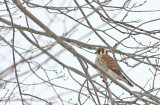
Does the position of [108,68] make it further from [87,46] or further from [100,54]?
[87,46]

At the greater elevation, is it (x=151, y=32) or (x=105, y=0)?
(x=105, y=0)

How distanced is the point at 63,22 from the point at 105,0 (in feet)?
1.68

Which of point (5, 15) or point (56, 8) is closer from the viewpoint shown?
point (56, 8)

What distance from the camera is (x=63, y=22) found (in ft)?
11.2

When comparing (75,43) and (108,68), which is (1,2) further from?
(108,68)

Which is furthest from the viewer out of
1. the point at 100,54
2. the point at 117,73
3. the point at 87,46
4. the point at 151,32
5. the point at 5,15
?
the point at 100,54

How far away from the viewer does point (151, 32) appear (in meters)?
2.64

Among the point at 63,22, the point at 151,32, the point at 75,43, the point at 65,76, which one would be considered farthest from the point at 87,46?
the point at 151,32

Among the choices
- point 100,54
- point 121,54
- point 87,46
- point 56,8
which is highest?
point 100,54

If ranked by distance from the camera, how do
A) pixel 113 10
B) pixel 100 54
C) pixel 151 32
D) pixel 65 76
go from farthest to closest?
pixel 100 54, pixel 65 76, pixel 113 10, pixel 151 32

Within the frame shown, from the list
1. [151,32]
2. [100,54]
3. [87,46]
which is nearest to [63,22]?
[87,46]

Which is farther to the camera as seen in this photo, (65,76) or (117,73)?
(117,73)

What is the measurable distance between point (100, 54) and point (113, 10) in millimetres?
3541

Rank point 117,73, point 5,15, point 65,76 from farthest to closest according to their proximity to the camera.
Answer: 1. point 117,73
2. point 65,76
3. point 5,15
